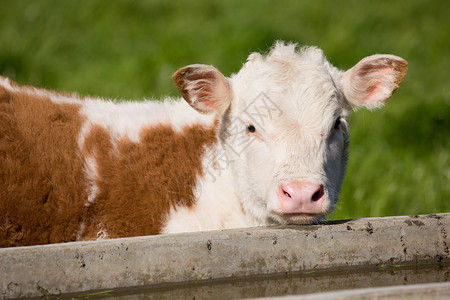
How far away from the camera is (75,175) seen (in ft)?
12.4

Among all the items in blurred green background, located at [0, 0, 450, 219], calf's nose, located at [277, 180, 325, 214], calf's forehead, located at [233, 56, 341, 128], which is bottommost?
calf's nose, located at [277, 180, 325, 214]

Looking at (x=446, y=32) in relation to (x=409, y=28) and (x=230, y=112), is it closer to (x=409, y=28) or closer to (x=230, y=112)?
(x=409, y=28)

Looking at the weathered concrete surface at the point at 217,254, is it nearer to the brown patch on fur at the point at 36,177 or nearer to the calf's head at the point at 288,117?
the calf's head at the point at 288,117

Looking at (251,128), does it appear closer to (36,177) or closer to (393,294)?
(36,177)

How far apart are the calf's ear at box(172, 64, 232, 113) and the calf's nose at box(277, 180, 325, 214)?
0.91 meters

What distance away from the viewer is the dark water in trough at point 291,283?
3092 mm

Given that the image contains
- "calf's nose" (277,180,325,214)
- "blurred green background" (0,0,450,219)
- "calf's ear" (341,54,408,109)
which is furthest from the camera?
"blurred green background" (0,0,450,219)

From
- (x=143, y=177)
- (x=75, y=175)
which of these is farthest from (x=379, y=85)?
(x=75, y=175)

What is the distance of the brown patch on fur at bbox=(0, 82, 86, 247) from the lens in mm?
3611

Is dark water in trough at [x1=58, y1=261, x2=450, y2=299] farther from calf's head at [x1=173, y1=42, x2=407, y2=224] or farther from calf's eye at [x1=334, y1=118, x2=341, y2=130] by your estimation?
calf's eye at [x1=334, y1=118, x2=341, y2=130]

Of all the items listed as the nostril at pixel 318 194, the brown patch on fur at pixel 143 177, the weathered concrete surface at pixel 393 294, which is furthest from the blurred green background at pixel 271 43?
the weathered concrete surface at pixel 393 294

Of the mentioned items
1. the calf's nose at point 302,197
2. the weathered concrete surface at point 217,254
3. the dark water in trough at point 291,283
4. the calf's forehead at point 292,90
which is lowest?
the dark water in trough at point 291,283

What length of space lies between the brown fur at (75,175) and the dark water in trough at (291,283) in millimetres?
742

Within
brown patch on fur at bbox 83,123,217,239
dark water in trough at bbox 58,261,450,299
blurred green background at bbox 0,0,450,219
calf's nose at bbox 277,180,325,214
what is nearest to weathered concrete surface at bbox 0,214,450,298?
dark water in trough at bbox 58,261,450,299
